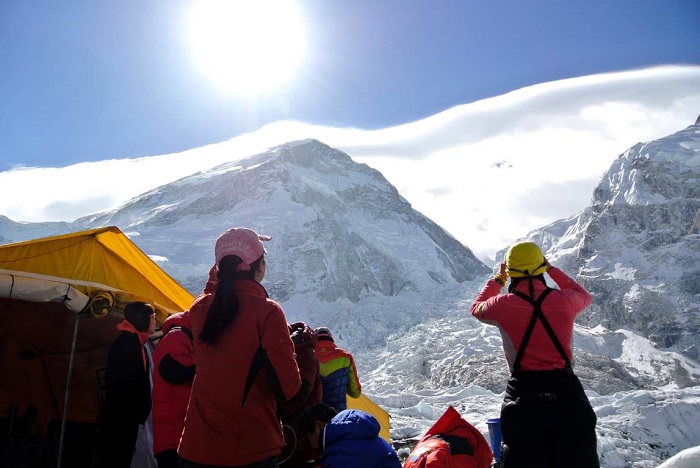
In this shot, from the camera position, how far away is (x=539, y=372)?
3.10m

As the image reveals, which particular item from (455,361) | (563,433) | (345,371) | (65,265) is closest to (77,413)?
(65,265)

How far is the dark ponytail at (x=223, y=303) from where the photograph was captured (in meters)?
2.67

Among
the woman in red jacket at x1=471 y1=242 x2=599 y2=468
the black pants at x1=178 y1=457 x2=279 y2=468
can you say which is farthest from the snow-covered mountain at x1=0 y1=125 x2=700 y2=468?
the black pants at x1=178 y1=457 x2=279 y2=468

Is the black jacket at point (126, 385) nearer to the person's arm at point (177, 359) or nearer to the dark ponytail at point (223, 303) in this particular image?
the person's arm at point (177, 359)

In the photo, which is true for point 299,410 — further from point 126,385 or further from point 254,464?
point 126,385

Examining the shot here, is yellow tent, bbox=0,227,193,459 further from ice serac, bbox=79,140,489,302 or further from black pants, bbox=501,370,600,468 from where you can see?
ice serac, bbox=79,140,489,302

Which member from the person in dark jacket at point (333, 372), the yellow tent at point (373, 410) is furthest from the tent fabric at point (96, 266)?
the yellow tent at point (373, 410)

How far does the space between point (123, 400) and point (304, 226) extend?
114 metres

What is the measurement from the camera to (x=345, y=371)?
15.8 feet

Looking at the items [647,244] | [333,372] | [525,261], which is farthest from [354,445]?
[647,244]

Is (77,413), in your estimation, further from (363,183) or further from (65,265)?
(363,183)

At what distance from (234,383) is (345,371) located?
7.56ft

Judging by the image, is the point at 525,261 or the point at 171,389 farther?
the point at 171,389

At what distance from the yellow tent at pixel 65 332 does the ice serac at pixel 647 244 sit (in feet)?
423
